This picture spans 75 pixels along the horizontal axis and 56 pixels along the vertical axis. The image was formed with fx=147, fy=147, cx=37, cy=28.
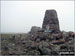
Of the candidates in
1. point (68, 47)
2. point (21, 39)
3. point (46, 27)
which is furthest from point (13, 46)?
point (46, 27)

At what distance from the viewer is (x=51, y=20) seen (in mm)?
15859

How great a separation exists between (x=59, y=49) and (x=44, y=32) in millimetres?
4106

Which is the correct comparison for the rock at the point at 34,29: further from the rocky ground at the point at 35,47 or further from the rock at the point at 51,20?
the rocky ground at the point at 35,47

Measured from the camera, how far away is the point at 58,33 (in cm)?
1509

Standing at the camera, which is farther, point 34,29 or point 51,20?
point 34,29

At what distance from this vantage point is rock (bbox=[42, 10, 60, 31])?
51.6 feet

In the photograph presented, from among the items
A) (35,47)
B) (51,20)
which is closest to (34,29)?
(51,20)

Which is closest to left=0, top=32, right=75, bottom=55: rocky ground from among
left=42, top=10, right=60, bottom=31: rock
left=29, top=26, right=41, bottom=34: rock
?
left=42, top=10, right=60, bottom=31: rock

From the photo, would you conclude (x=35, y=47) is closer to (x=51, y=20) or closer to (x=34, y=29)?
(x=51, y=20)

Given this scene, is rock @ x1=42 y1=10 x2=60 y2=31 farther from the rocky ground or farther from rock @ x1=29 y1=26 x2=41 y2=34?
the rocky ground

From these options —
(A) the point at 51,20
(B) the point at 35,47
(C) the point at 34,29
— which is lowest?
(B) the point at 35,47

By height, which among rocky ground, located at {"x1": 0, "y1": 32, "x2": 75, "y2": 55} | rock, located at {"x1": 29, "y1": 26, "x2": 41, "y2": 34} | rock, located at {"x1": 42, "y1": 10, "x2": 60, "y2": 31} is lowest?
rocky ground, located at {"x1": 0, "y1": 32, "x2": 75, "y2": 55}

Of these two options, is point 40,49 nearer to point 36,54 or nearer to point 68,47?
point 36,54

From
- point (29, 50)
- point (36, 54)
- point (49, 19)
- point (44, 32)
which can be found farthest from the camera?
point (49, 19)
